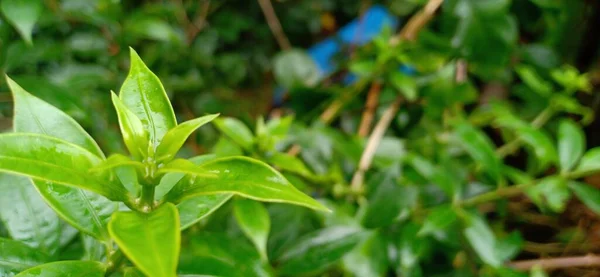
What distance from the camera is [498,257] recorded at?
79 centimetres

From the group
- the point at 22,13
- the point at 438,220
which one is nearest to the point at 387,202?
the point at 438,220

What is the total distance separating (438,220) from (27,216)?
1.67 feet

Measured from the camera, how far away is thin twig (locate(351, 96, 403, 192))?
92 centimetres

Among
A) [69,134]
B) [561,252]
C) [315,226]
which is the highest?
[69,134]

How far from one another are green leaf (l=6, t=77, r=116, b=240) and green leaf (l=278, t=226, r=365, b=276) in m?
0.33

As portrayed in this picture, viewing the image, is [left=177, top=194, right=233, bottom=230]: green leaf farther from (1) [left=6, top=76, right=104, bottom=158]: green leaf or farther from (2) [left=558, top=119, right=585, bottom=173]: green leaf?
(2) [left=558, top=119, right=585, bottom=173]: green leaf

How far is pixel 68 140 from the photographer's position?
43 cm

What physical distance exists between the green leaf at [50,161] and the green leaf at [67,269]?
0.20 feet

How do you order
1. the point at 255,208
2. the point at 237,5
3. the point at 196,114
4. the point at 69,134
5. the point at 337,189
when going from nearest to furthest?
the point at 69,134
the point at 255,208
the point at 337,189
the point at 196,114
the point at 237,5

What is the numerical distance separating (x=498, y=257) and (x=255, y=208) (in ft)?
1.30

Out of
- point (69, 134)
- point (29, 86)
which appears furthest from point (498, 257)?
point (29, 86)

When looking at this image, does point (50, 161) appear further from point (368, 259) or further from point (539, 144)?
point (539, 144)

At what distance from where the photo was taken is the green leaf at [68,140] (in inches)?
16.2

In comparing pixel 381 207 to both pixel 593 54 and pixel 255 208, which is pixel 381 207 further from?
pixel 593 54
